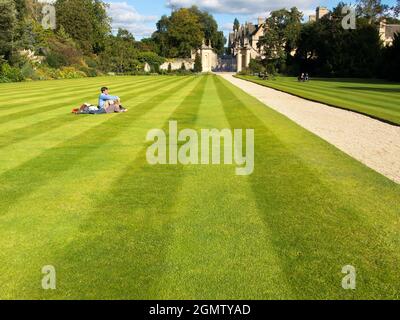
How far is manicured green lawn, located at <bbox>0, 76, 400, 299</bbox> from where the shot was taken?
4.44m

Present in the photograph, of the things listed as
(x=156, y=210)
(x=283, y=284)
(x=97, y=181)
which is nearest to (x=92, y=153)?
(x=97, y=181)

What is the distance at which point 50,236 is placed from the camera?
5.61m

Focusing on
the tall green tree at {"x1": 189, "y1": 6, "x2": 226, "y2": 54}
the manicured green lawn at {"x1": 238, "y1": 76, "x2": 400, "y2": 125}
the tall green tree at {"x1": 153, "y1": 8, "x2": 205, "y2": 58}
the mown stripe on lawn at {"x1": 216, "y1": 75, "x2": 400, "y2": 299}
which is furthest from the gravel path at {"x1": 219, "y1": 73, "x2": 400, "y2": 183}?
the tall green tree at {"x1": 189, "y1": 6, "x2": 226, "y2": 54}

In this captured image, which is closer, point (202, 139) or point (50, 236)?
point (50, 236)

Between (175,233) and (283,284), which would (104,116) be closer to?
(175,233)

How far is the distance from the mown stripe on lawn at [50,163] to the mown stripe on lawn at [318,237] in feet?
13.0

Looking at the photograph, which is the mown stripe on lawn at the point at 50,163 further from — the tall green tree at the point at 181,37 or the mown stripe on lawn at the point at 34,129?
the tall green tree at the point at 181,37

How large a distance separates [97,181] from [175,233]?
289cm

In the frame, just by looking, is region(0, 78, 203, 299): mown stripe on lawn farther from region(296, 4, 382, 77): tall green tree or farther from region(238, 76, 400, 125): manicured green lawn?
region(296, 4, 382, 77): tall green tree

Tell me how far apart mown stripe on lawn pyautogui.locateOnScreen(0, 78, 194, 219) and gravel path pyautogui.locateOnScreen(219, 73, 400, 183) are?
6.34 metres

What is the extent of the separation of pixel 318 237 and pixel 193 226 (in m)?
1.64

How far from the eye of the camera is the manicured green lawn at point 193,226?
4.44 meters

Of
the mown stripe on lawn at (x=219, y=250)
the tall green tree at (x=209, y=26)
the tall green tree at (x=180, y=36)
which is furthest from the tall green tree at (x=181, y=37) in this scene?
the mown stripe on lawn at (x=219, y=250)
